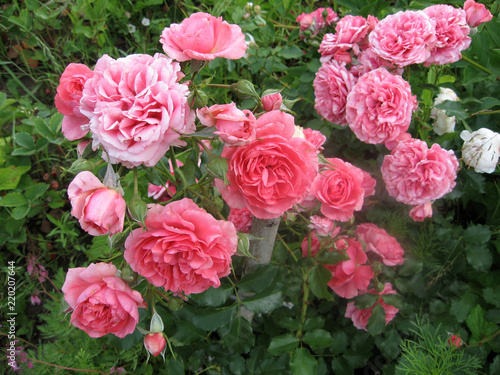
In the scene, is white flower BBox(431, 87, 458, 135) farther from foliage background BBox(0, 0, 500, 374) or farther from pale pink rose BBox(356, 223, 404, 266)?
pale pink rose BBox(356, 223, 404, 266)

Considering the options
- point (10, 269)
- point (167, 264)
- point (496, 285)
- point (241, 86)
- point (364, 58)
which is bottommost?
point (10, 269)

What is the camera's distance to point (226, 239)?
724 millimetres

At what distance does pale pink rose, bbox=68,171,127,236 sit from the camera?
0.61 meters

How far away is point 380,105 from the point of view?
1.15 metres

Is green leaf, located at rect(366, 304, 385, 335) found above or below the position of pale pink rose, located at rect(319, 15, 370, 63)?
below

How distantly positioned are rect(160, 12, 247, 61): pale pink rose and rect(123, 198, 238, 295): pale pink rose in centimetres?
27

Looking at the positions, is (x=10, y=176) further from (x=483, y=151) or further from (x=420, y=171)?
(x=483, y=151)

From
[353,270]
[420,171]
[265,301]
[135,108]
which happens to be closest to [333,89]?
[420,171]

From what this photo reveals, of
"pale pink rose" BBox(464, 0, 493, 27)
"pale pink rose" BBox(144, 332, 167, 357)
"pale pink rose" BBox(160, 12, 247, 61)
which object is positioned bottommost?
"pale pink rose" BBox(144, 332, 167, 357)

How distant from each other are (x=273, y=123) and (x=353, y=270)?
0.69m

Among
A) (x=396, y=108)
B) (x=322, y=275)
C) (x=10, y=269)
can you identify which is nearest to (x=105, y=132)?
(x=322, y=275)

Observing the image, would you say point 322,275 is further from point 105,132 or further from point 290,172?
point 105,132

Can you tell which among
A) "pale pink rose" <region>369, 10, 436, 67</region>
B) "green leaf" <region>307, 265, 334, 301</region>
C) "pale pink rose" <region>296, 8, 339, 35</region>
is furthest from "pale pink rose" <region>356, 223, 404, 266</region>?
"pale pink rose" <region>296, 8, 339, 35</region>

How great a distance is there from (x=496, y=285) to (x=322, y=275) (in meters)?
0.83
